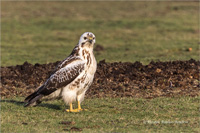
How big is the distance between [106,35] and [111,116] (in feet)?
80.0

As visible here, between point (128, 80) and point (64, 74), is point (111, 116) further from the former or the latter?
point (128, 80)

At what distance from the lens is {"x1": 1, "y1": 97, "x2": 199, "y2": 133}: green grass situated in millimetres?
10445

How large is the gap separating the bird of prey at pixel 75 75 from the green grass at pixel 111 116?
22.4 inches

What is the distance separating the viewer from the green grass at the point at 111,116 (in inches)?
411

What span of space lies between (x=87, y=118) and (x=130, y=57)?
13.1 meters

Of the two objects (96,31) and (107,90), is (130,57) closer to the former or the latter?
(107,90)

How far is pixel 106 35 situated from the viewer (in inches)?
1406

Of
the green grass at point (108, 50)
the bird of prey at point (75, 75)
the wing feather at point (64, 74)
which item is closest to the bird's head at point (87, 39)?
the bird of prey at point (75, 75)

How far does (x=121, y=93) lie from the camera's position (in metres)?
15.0

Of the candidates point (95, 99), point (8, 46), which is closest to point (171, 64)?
point (95, 99)

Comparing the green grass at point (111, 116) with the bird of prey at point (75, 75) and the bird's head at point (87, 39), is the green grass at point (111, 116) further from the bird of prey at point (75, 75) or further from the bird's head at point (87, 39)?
the bird's head at point (87, 39)

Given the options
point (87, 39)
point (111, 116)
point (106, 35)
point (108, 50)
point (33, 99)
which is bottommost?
point (111, 116)

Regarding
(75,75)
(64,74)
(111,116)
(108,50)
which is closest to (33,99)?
(64,74)

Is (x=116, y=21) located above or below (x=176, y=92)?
above
